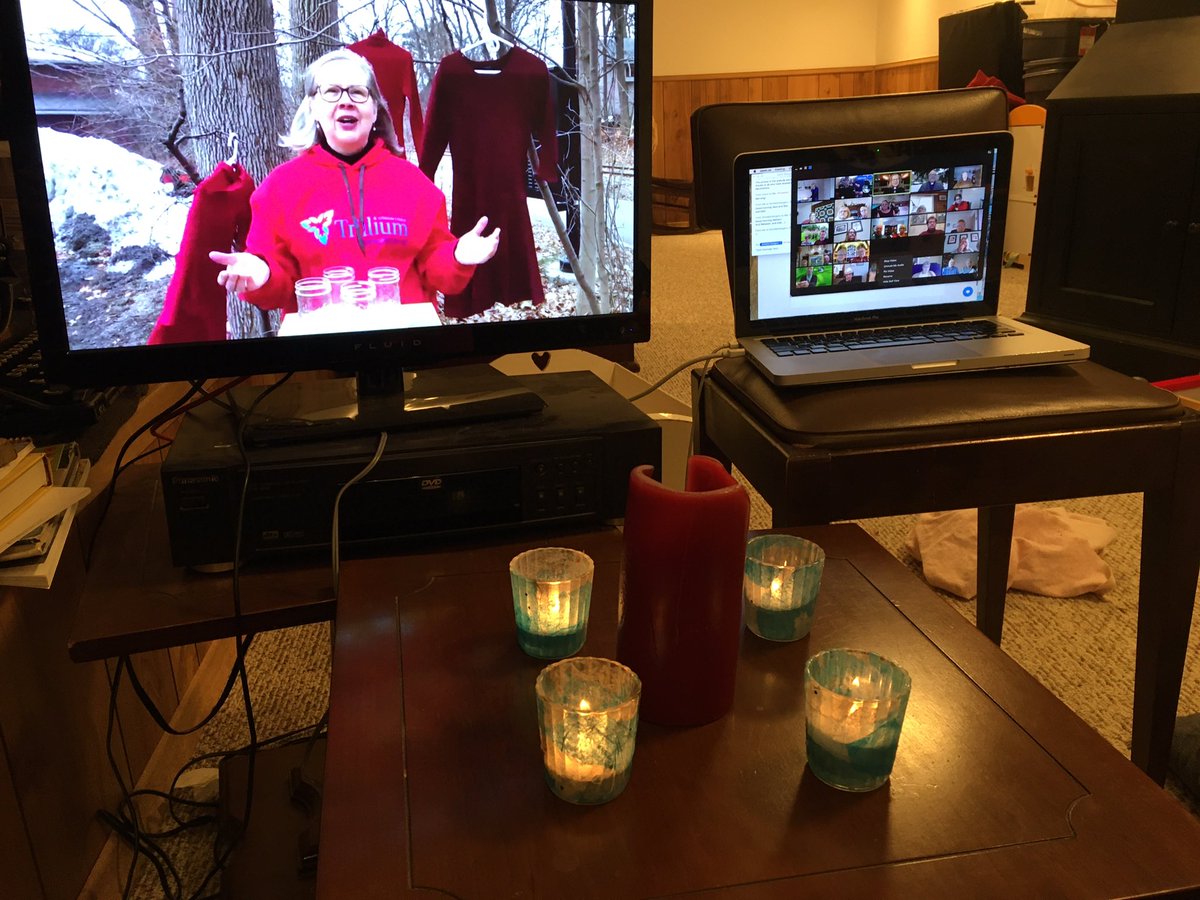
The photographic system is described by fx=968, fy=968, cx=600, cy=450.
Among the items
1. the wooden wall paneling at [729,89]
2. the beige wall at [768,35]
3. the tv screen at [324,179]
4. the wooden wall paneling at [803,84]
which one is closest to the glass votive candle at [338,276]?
the tv screen at [324,179]

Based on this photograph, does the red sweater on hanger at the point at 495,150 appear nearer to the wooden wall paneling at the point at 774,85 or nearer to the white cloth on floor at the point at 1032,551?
the white cloth on floor at the point at 1032,551

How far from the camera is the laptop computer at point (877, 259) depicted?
3.91 feet

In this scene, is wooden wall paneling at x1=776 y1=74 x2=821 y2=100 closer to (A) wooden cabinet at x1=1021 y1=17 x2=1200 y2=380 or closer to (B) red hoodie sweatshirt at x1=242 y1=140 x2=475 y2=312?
(A) wooden cabinet at x1=1021 y1=17 x2=1200 y2=380

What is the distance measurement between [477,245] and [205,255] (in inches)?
11.6

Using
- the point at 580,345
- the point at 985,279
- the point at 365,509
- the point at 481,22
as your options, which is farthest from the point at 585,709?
the point at 985,279

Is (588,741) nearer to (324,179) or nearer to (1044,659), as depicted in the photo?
(324,179)

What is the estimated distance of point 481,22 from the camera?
106cm

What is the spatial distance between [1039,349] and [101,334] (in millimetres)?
1082

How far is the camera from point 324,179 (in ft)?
3.44

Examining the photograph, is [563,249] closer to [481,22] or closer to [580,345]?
[580,345]

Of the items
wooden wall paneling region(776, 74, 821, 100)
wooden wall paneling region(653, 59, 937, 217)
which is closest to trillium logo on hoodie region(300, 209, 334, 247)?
wooden wall paneling region(653, 59, 937, 217)

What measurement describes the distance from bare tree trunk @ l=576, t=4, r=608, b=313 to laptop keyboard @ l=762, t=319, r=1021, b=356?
0.80ft

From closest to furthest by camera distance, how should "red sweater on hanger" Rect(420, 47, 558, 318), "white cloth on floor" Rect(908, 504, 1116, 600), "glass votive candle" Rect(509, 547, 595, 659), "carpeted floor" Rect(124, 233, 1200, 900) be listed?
"glass votive candle" Rect(509, 547, 595, 659)
"red sweater on hanger" Rect(420, 47, 558, 318)
"carpeted floor" Rect(124, 233, 1200, 900)
"white cloth on floor" Rect(908, 504, 1116, 600)

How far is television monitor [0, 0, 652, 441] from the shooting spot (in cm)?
96
